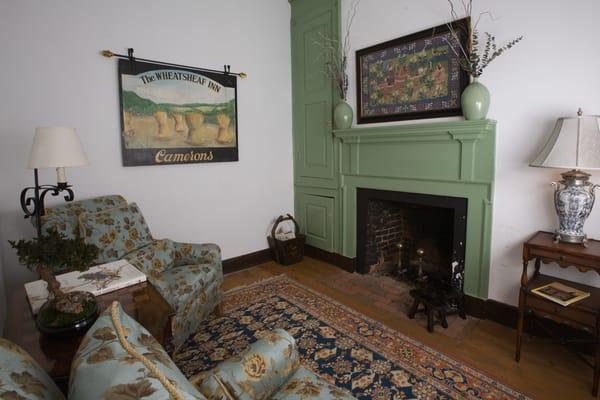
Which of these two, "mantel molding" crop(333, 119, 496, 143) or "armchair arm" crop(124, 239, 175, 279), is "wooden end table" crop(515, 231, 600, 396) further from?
"armchair arm" crop(124, 239, 175, 279)

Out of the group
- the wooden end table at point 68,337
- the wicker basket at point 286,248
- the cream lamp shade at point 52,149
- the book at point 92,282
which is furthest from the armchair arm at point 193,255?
the wicker basket at point 286,248

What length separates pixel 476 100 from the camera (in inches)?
94.2

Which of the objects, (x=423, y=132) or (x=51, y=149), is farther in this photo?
(x=423, y=132)

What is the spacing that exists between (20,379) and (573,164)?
2.50m

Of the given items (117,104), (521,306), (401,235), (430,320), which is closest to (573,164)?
(521,306)

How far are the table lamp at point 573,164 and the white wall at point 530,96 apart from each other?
18 centimetres

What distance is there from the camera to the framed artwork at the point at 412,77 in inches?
104

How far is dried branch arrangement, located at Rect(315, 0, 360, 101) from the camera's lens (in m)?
3.37

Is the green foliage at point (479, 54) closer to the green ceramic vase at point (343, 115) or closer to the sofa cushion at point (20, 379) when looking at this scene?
the green ceramic vase at point (343, 115)

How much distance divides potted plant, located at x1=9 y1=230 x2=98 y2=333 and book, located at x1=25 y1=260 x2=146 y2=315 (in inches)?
9.7

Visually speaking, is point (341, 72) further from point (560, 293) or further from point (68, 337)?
point (68, 337)

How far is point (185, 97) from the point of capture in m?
3.16

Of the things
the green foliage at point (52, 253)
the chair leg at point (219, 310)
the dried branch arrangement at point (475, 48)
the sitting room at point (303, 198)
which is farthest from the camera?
the chair leg at point (219, 310)

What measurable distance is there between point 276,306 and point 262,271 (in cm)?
87
